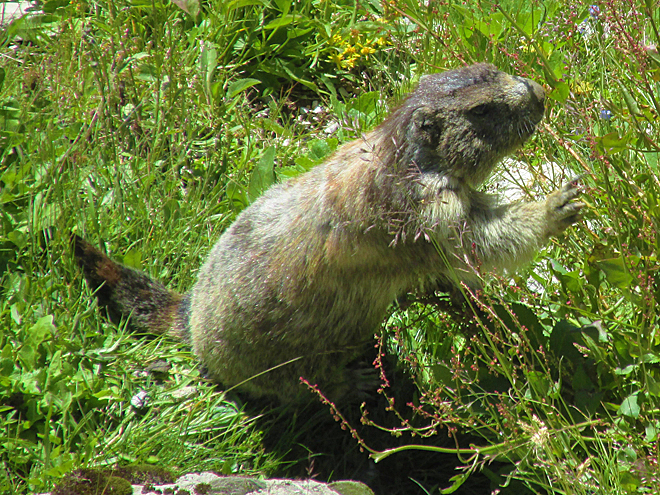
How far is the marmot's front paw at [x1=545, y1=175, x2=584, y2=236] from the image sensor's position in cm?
350

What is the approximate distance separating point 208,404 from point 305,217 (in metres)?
1.36

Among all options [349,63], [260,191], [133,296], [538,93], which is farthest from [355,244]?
[349,63]

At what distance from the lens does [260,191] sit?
202 inches

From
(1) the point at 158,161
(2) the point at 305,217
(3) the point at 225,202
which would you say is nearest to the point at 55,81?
(1) the point at 158,161

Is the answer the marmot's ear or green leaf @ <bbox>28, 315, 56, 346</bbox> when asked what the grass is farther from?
the marmot's ear

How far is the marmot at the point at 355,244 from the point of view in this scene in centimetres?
365

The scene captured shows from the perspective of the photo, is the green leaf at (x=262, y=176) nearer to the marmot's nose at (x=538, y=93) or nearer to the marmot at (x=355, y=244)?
the marmot at (x=355, y=244)

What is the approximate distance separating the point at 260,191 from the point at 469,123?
1.96 m

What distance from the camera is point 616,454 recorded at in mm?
2922

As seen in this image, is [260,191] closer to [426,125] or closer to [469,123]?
[426,125]

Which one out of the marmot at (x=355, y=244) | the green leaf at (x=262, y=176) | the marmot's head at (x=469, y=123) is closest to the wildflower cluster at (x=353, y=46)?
the green leaf at (x=262, y=176)

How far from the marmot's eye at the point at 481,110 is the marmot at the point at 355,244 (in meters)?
0.01

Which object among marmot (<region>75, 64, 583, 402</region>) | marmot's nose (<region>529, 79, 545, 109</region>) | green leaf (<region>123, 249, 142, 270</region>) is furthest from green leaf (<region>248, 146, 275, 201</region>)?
marmot's nose (<region>529, 79, 545, 109</region>)

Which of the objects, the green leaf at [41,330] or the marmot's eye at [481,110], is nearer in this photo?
the marmot's eye at [481,110]
